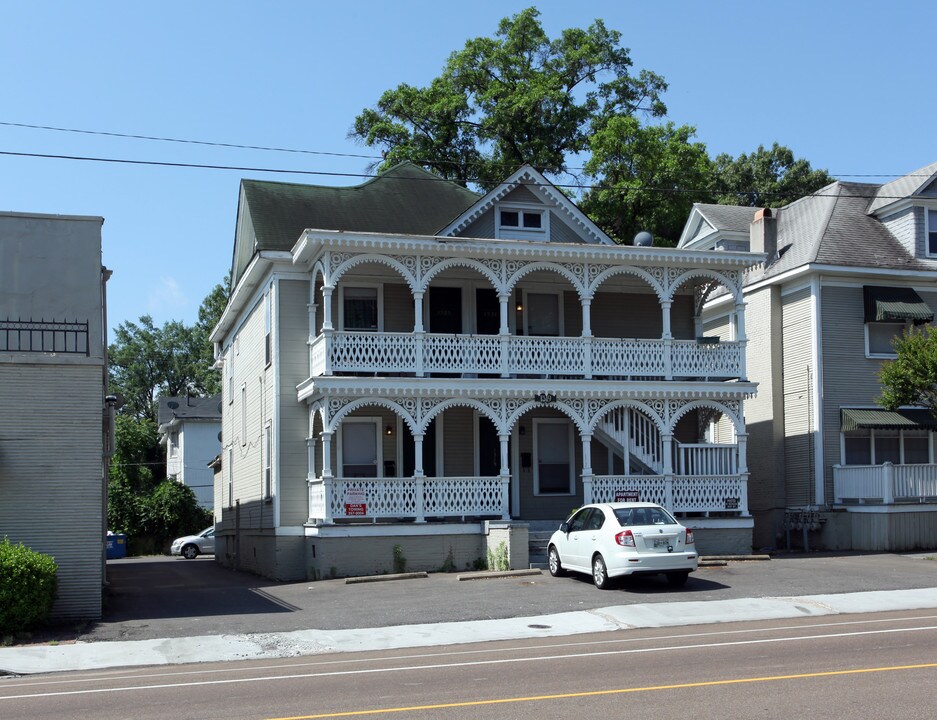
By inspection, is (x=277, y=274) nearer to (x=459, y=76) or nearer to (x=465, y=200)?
(x=465, y=200)

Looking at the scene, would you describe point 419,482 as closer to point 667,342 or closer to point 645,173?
A: point 667,342

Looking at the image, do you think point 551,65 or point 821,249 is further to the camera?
point 551,65

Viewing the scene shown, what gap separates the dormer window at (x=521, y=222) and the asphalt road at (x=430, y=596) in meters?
8.68

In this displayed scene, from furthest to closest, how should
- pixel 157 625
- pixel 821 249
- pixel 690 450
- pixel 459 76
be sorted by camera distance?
pixel 459 76 < pixel 821 249 < pixel 690 450 < pixel 157 625

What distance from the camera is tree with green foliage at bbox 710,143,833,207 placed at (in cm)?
5316

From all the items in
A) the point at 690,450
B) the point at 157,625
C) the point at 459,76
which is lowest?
the point at 157,625

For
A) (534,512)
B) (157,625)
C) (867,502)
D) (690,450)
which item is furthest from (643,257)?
(157,625)

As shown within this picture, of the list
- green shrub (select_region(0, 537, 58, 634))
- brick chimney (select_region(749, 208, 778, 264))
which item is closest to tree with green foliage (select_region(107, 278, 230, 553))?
brick chimney (select_region(749, 208, 778, 264))

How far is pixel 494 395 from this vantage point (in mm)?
25000

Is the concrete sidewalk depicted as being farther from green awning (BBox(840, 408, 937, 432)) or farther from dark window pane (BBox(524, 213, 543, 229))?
dark window pane (BBox(524, 213, 543, 229))

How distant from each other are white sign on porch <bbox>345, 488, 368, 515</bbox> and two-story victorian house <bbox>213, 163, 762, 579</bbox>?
32mm

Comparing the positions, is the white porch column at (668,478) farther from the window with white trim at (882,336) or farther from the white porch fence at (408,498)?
the window with white trim at (882,336)

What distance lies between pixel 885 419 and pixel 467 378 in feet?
36.6

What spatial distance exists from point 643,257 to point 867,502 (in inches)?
328
